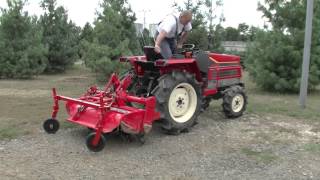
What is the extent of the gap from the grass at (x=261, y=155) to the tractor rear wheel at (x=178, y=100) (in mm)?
1216

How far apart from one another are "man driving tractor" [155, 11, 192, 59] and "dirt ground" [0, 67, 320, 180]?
134cm

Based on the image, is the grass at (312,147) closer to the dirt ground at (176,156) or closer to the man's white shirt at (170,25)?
the dirt ground at (176,156)

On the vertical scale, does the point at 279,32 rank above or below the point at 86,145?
above

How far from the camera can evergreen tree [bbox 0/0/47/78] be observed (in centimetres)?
1681

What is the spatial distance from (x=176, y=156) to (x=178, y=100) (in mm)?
1421

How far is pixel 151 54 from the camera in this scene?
749 centimetres

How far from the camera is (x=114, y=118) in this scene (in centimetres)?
640

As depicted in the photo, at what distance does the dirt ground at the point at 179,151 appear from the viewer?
5.59 meters

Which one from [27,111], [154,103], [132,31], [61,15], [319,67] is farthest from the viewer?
[61,15]

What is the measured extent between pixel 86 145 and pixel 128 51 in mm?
9709

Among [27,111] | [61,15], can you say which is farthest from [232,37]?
[27,111]

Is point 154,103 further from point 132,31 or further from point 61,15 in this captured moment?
point 61,15

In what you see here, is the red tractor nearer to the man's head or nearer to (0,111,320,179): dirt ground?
(0,111,320,179): dirt ground

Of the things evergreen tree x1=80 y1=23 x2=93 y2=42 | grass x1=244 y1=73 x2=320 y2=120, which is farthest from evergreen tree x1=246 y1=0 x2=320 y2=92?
evergreen tree x1=80 y1=23 x2=93 y2=42
